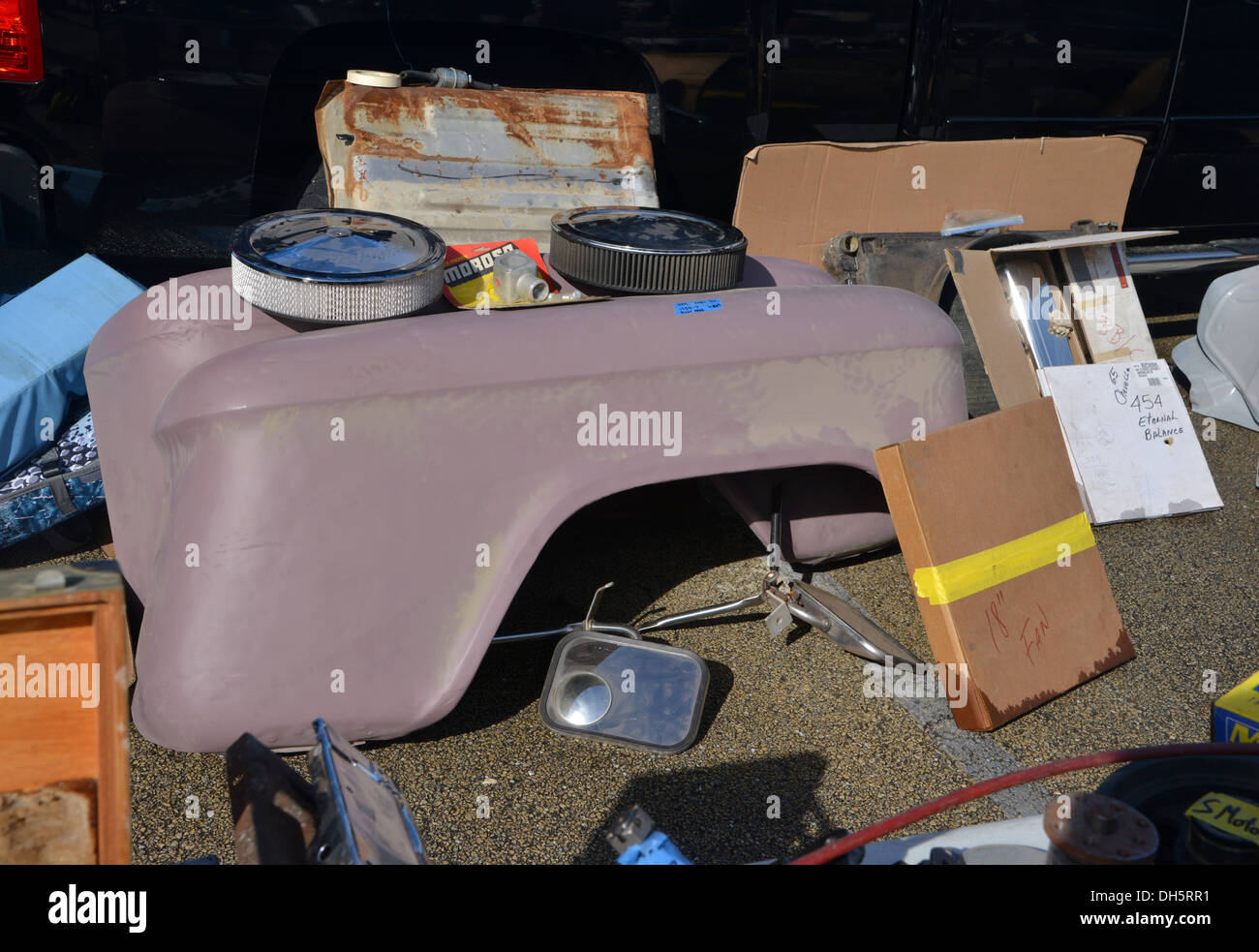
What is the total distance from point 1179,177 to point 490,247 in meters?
3.27

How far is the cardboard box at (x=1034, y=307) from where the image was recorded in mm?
3547

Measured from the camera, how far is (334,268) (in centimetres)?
229

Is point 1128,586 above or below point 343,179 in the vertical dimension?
below

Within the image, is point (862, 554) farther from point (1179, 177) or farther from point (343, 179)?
point (1179, 177)

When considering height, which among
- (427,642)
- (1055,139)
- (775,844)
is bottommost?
(775,844)

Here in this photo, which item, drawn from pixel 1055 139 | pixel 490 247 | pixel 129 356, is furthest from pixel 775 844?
pixel 1055 139

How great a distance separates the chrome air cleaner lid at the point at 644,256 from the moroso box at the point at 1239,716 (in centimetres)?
144

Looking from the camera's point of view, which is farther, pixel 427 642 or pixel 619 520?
→ pixel 619 520

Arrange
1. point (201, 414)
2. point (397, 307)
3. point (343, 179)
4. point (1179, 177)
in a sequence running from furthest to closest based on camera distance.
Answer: point (1179, 177)
point (343, 179)
point (397, 307)
point (201, 414)

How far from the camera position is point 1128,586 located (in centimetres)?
303

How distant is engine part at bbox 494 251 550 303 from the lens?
245 cm

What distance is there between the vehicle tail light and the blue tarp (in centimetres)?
54

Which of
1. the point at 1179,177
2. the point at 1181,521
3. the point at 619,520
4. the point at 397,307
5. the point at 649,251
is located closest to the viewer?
the point at 397,307

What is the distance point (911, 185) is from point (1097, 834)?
124 inches
